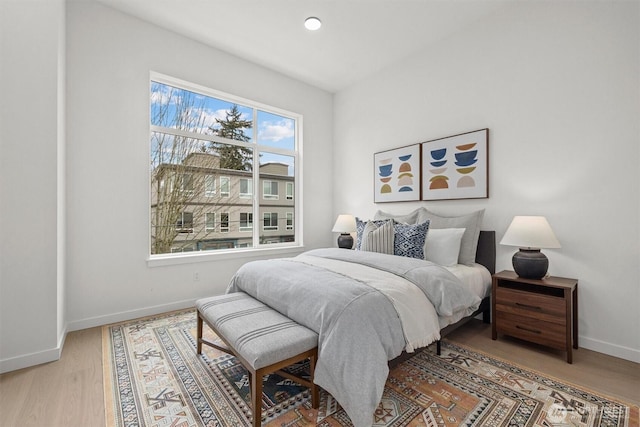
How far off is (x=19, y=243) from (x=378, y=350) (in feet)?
8.16

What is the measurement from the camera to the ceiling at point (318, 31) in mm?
2719

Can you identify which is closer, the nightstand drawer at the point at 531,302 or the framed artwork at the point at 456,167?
the nightstand drawer at the point at 531,302

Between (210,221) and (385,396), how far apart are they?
2.72 metres

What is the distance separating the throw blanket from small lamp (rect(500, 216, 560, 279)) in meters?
0.51

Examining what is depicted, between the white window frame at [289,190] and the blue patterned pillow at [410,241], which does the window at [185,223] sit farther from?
the blue patterned pillow at [410,241]

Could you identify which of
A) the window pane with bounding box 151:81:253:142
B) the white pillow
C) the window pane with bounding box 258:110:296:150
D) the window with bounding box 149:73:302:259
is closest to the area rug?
the white pillow

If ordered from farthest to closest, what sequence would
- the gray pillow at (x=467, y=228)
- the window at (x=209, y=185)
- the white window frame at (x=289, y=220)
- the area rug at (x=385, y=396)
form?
1. the white window frame at (x=289, y=220)
2. the window at (x=209, y=185)
3. the gray pillow at (x=467, y=228)
4. the area rug at (x=385, y=396)

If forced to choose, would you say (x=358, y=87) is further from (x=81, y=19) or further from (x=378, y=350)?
(x=378, y=350)

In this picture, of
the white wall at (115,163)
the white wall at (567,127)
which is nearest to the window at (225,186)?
the white wall at (115,163)

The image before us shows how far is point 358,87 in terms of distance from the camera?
4.27 meters

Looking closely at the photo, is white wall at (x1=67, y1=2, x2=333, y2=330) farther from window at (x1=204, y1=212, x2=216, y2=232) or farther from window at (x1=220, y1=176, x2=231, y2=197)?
window at (x1=220, y1=176, x2=231, y2=197)

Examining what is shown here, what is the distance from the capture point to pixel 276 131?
4.20 meters

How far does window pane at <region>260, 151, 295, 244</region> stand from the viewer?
4016mm

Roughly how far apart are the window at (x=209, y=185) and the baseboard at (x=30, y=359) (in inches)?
76.0
